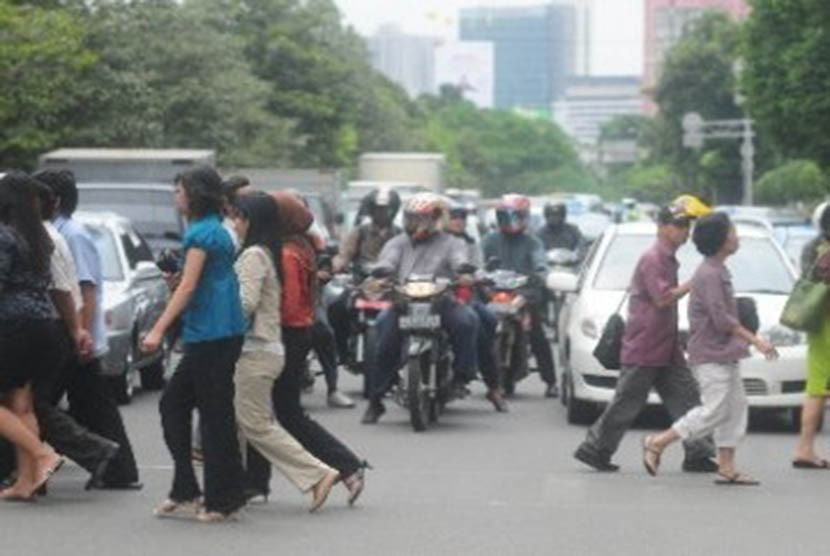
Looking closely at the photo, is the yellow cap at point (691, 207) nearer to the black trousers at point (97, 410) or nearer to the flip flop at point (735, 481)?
the flip flop at point (735, 481)

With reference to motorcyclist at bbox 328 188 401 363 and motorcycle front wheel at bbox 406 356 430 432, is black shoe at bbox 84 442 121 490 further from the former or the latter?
motorcyclist at bbox 328 188 401 363

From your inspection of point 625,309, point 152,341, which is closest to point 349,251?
point 625,309

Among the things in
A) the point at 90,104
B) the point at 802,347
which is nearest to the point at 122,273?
the point at 802,347

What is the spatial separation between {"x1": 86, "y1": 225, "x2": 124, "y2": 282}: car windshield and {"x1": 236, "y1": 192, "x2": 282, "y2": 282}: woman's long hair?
8051 mm

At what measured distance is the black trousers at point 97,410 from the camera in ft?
45.5

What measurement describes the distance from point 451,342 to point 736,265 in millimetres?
2621

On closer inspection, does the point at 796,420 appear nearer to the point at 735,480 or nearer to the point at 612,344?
the point at 612,344

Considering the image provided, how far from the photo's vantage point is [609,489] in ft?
47.5

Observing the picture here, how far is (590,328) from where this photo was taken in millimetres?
18891

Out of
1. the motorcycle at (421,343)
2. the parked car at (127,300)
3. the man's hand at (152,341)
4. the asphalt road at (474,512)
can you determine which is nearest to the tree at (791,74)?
the parked car at (127,300)

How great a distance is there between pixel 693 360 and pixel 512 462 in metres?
1.83

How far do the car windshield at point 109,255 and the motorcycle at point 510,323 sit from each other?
3034mm

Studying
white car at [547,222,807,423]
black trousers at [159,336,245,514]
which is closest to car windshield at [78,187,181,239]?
white car at [547,222,807,423]

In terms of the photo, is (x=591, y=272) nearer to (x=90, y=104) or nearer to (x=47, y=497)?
(x=47, y=497)
